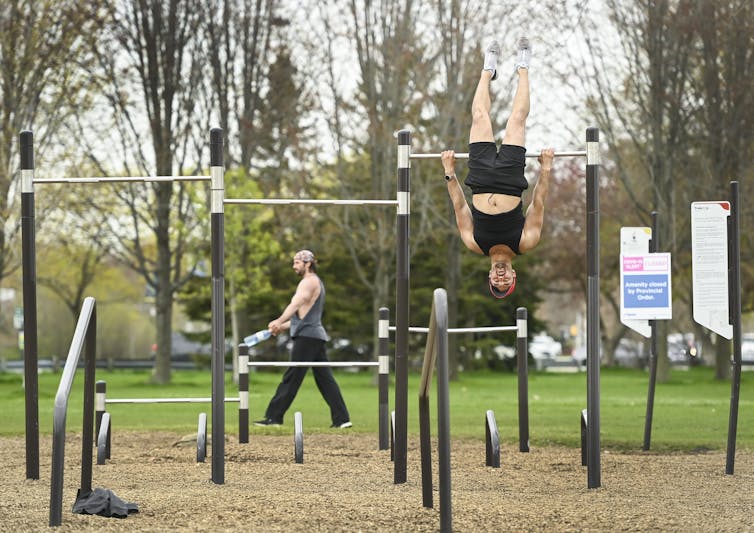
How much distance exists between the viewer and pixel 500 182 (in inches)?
336

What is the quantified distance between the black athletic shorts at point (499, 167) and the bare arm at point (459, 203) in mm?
130

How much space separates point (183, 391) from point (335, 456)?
553 inches

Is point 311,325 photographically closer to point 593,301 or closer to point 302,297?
point 302,297

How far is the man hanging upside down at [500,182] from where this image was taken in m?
8.52

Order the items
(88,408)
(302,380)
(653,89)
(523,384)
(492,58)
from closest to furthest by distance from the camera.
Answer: (88,408) → (492,58) → (523,384) → (302,380) → (653,89)

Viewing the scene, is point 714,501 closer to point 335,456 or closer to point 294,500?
point 294,500

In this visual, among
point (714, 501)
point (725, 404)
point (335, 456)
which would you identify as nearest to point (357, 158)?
point (725, 404)

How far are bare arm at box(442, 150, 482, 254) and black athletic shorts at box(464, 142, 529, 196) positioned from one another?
0.13 m

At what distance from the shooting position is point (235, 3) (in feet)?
95.2

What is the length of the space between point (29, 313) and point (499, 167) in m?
3.57

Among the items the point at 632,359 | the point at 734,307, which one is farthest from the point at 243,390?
the point at 632,359

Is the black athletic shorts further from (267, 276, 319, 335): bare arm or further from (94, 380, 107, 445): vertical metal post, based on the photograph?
(267, 276, 319, 335): bare arm

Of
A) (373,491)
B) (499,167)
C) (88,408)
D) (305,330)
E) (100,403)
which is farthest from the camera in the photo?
(305,330)

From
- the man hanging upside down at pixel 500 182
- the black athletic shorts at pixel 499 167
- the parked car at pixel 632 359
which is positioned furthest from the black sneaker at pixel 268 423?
the parked car at pixel 632 359
